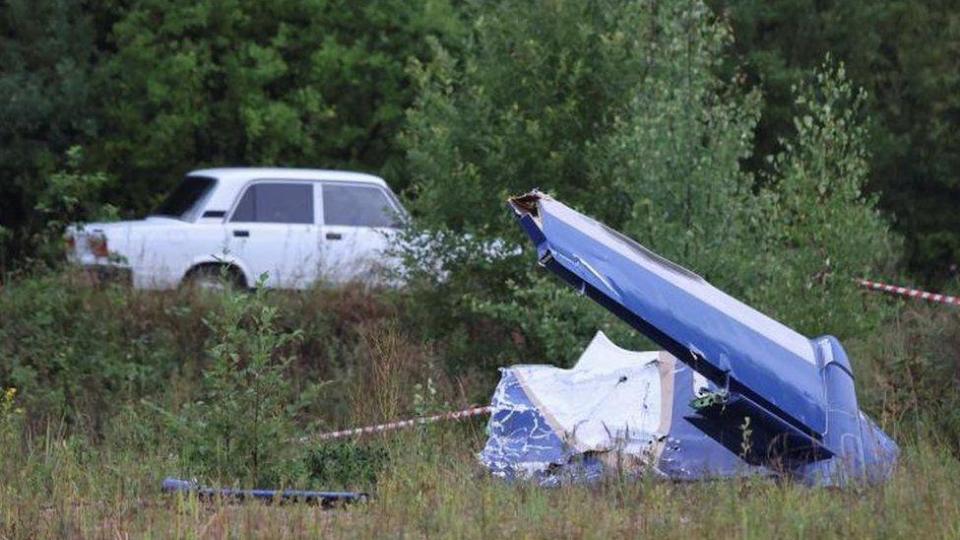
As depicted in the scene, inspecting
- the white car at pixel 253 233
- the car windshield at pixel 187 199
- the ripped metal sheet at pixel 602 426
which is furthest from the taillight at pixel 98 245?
the ripped metal sheet at pixel 602 426

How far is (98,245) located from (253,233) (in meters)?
1.78

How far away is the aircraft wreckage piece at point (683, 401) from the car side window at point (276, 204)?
346 inches

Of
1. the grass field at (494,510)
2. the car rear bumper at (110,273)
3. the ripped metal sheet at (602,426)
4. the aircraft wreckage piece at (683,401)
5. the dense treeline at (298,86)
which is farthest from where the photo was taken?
the dense treeline at (298,86)

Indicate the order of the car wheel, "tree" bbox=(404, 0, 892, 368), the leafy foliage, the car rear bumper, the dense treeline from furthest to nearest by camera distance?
1. the dense treeline
2. the car wheel
3. the car rear bumper
4. "tree" bbox=(404, 0, 892, 368)
5. the leafy foliage

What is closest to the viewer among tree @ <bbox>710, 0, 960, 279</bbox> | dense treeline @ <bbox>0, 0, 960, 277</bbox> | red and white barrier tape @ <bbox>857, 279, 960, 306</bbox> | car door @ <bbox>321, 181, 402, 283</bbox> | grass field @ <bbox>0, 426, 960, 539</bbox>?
grass field @ <bbox>0, 426, 960, 539</bbox>

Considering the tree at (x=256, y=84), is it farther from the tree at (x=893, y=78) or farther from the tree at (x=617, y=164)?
the tree at (x=617, y=164)

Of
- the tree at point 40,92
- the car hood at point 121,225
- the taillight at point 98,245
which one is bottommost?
the taillight at point 98,245

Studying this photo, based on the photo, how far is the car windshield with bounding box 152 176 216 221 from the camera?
17.2m

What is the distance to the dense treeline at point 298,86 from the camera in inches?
795

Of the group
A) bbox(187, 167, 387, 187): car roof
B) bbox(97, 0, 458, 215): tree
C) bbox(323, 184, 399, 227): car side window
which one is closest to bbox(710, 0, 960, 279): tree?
bbox(97, 0, 458, 215): tree

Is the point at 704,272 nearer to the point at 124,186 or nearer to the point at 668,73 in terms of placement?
the point at 668,73

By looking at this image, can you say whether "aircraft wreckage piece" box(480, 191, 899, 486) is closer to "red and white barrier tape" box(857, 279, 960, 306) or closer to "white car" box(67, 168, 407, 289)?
"red and white barrier tape" box(857, 279, 960, 306)

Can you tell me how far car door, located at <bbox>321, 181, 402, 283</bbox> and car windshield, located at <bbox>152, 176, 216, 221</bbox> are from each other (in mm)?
1275

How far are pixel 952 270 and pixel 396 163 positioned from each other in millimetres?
7226
